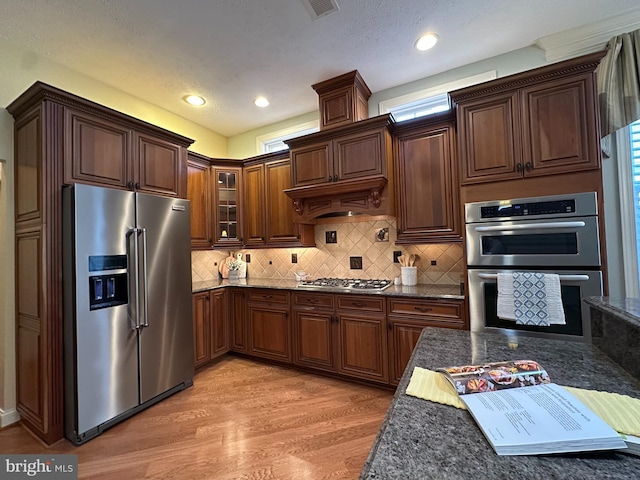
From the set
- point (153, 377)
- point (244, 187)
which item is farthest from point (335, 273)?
point (153, 377)

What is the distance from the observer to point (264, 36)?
91.4 inches

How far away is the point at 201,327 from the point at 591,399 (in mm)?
3151

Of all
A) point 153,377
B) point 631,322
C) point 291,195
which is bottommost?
point 153,377

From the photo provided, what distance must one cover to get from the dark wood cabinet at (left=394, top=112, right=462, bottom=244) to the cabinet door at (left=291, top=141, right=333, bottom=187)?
0.69 metres

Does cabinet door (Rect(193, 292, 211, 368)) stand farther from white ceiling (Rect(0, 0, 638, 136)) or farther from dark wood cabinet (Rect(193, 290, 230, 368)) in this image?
white ceiling (Rect(0, 0, 638, 136))

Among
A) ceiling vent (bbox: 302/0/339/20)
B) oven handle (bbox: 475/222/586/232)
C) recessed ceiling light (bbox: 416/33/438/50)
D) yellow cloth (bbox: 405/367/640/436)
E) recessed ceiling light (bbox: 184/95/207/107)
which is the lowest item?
yellow cloth (bbox: 405/367/640/436)

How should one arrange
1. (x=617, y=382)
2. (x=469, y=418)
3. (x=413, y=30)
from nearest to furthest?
(x=469, y=418)
(x=617, y=382)
(x=413, y=30)

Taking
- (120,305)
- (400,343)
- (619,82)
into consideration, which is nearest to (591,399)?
(400,343)

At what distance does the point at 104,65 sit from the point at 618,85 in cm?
417

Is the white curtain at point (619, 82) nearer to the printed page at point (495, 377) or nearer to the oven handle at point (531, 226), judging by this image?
the oven handle at point (531, 226)

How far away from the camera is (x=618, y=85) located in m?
2.11

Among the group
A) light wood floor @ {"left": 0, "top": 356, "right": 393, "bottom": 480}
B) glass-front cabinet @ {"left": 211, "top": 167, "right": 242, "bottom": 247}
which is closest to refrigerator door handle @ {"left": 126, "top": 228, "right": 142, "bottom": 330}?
light wood floor @ {"left": 0, "top": 356, "right": 393, "bottom": 480}

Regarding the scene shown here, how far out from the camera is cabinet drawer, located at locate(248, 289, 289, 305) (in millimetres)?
3102

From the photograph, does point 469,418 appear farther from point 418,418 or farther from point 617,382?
point 617,382
